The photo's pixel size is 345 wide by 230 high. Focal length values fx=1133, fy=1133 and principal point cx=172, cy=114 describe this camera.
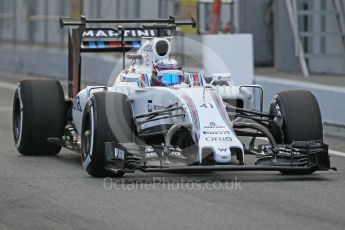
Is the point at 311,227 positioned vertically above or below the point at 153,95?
below

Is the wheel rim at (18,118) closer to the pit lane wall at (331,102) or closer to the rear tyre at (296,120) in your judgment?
the rear tyre at (296,120)

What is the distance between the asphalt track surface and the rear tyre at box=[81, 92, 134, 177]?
18 centimetres

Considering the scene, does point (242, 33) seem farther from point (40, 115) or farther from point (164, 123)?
point (164, 123)

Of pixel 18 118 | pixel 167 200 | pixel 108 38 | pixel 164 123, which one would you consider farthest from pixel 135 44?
pixel 167 200

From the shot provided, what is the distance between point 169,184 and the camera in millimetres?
11117

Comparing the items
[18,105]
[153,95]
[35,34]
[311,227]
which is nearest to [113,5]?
[35,34]

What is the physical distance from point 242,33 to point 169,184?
1647 cm

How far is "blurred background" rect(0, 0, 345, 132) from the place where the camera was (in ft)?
79.7

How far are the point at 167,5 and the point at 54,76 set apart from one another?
388 centimetres

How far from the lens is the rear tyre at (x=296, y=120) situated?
1186 centimetres

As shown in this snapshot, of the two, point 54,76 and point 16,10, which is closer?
point 54,76

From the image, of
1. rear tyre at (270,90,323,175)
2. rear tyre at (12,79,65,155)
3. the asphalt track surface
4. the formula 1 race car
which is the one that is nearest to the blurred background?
rear tyre at (12,79,65,155)

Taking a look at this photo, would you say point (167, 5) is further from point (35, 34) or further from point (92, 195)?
point (92, 195)

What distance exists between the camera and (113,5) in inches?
1163
